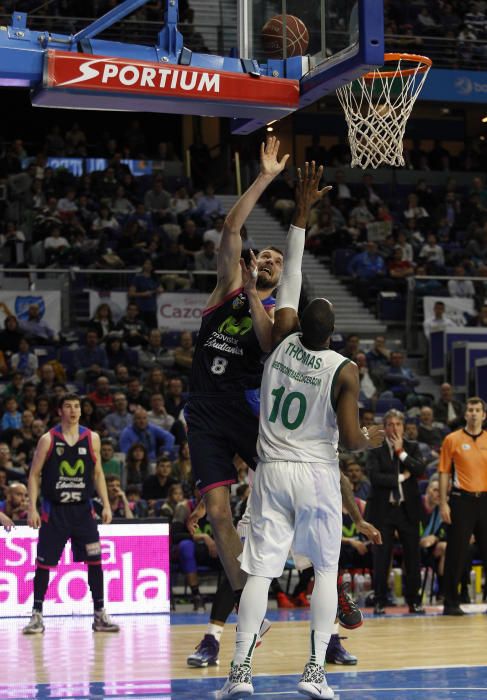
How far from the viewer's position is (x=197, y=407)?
23.5ft

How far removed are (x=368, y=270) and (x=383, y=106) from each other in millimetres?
13311

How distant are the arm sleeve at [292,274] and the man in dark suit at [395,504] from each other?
5555mm

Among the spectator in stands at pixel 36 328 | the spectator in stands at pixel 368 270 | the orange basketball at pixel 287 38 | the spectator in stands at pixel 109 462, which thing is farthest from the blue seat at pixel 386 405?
the orange basketball at pixel 287 38

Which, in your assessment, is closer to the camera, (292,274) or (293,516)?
(293,516)

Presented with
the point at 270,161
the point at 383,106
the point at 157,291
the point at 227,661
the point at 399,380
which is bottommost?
the point at 227,661

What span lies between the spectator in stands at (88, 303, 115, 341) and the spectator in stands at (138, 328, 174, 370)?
64 centimetres

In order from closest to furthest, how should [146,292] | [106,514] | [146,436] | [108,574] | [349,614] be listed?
[349,614] < [106,514] < [108,574] < [146,436] < [146,292]

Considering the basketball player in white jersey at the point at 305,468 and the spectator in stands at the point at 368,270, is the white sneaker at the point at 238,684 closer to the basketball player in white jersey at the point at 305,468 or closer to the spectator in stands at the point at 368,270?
the basketball player in white jersey at the point at 305,468

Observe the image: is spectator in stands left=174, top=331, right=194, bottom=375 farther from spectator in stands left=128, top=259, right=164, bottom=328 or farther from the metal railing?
the metal railing

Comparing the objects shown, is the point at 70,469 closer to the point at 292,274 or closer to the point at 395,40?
the point at 292,274

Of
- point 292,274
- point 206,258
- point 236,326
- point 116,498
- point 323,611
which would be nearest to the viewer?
point 323,611

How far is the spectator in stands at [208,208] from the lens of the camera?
22469 millimetres

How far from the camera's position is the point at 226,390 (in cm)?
716

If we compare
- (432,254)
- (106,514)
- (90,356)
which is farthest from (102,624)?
(432,254)
